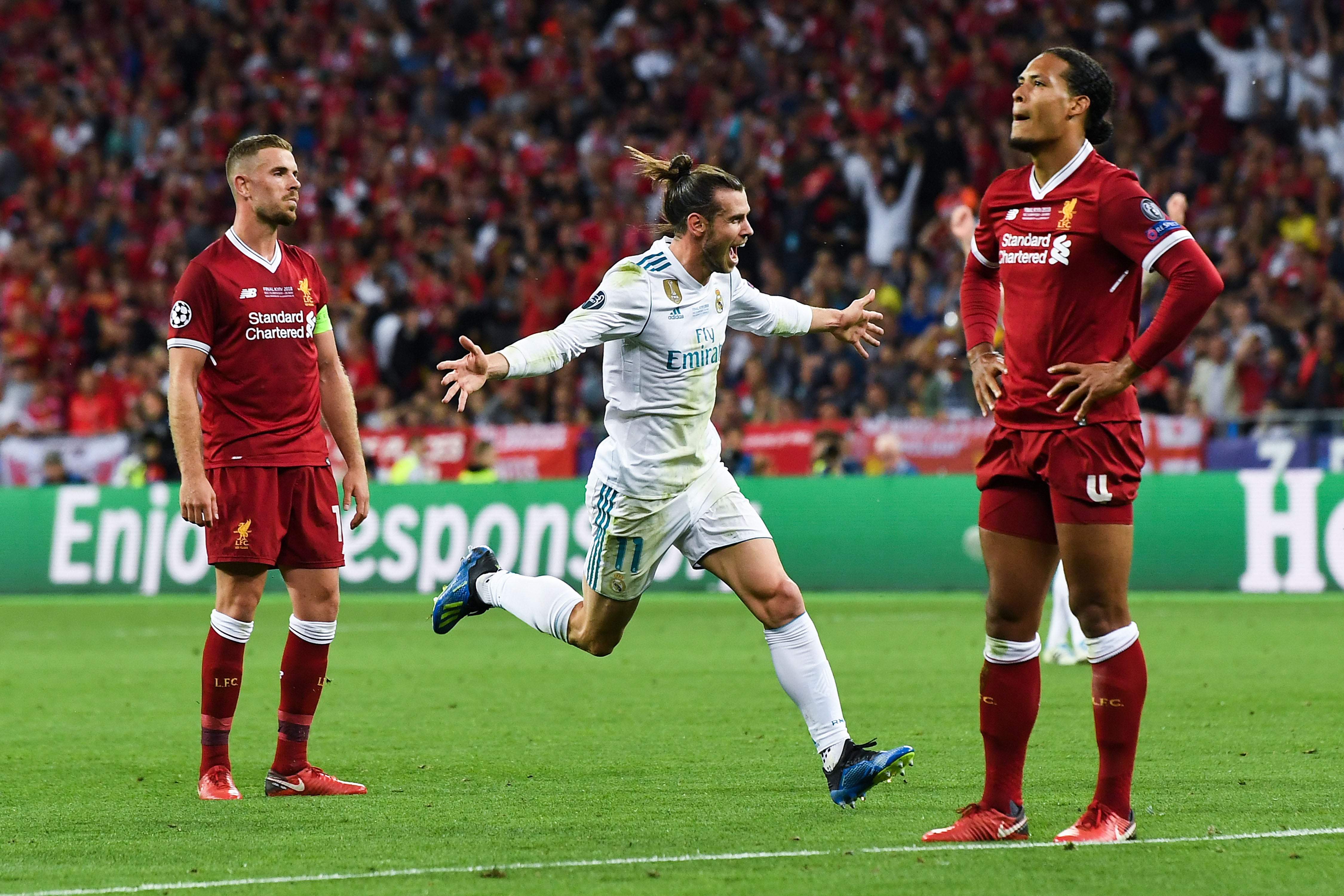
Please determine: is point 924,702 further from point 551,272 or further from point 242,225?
point 551,272

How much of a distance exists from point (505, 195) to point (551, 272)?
2295 millimetres

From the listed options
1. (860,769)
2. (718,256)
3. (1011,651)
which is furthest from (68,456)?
(1011,651)

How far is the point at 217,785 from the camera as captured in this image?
6.75 meters

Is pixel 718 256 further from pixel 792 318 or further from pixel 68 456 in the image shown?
pixel 68 456

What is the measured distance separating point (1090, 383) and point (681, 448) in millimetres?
→ 1727

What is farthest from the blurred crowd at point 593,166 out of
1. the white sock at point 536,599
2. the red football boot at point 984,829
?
the red football boot at point 984,829

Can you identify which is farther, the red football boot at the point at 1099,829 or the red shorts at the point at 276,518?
the red shorts at the point at 276,518

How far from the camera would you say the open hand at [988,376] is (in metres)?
5.87

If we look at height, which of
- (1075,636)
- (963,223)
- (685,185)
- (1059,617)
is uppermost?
(963,223)

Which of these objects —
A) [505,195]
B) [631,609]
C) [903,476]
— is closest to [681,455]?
[631,609]

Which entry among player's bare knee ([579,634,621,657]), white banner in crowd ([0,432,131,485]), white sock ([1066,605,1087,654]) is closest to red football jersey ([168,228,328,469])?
player's bare knee ([579,634,621,657])

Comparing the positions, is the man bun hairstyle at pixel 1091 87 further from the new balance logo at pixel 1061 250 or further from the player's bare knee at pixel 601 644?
the player's bare knee at pixel 601 644

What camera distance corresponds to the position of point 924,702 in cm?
946

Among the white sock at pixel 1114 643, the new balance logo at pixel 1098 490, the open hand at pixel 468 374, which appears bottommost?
the white sock at pixel 1114 643
